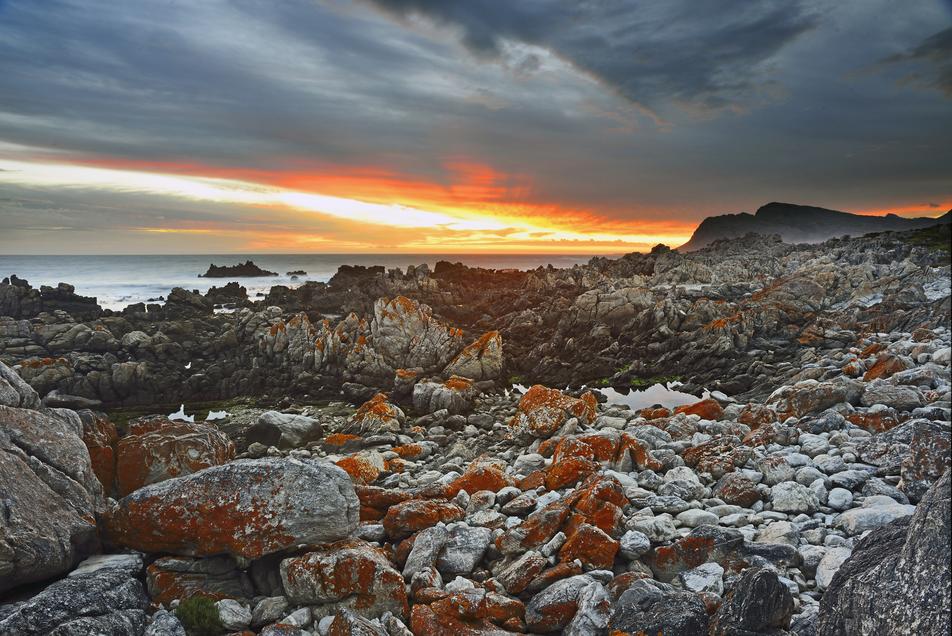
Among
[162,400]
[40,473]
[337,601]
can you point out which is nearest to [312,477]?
[337,601]

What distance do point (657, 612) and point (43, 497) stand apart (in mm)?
8629

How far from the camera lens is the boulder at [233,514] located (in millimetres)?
7941

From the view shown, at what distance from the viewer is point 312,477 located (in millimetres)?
8562

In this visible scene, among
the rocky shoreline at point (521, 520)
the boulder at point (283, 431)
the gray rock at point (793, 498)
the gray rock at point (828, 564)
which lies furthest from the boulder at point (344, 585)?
the boulder at point (283, 431)

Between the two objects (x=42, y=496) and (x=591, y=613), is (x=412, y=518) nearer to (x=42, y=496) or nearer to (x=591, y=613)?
(x=591, y=613)

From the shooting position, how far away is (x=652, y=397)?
2964 centimetres

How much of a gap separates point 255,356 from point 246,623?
30.1 m

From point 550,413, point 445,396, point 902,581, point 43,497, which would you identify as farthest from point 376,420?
point 902,581

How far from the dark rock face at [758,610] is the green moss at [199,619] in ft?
21.2

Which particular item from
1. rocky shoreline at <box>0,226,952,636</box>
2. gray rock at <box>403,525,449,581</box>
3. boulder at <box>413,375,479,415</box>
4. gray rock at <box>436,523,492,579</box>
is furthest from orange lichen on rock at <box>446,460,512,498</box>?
boulder at <box>413,375,479,415</box>

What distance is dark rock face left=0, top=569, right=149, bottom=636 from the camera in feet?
19.8

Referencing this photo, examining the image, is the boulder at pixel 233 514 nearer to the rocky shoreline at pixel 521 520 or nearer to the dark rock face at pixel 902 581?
the rocky shoreline at pixel 521 520

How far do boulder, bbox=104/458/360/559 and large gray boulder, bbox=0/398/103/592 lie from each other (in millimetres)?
612

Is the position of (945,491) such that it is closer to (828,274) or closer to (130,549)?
(130,549)
